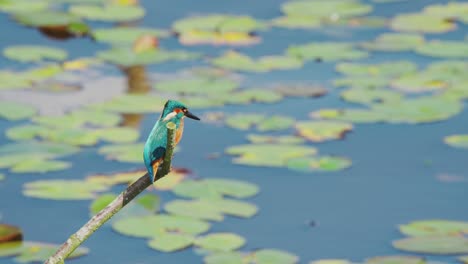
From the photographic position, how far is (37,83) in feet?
19.1

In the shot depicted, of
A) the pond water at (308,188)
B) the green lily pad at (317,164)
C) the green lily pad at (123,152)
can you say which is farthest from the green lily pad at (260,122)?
the green lily pad at (123,152)

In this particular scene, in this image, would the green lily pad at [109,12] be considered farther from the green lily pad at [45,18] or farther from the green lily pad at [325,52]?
the green lily pad at [325,52]

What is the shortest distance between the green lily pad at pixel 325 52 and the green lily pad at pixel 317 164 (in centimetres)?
121

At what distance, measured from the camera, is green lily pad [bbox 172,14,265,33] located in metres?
6.51

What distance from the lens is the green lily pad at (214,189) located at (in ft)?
15.2

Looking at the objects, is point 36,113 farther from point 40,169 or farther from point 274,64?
point 274,64

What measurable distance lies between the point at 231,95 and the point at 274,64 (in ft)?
1.61

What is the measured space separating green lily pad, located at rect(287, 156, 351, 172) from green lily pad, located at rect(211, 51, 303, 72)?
1.10 metres

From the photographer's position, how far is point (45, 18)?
652 centimetres

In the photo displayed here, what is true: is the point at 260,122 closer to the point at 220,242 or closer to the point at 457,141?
the point at 457,141

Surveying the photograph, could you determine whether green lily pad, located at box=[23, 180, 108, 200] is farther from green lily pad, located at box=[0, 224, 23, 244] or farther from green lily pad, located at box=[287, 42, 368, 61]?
green lily pad, located at box=[287, 42, 368, 61]

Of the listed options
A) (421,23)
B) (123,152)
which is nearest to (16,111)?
(123,152)

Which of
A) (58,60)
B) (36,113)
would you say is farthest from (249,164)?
(58,60)

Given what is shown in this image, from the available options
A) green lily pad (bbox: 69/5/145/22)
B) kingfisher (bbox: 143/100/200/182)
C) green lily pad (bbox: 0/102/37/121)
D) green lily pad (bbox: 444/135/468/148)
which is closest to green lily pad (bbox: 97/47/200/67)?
green lily pad (bbox: 69/5/145/22)
